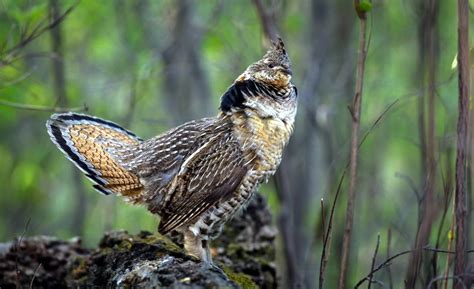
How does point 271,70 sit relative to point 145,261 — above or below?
above

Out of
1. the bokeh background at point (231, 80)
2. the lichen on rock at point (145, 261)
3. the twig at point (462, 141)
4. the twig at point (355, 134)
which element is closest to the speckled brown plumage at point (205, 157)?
the lichen on rock at point (145, 261)

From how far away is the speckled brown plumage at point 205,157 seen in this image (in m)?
4.88

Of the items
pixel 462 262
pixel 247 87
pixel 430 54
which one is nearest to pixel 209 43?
pixel 247 87

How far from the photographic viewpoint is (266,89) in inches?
197

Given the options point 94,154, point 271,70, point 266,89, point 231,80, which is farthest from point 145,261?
point 231,80

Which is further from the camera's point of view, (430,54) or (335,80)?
(335,80)

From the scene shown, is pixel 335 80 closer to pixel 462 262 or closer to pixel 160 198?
pixel 160 198

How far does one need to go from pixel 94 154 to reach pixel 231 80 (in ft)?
22.4

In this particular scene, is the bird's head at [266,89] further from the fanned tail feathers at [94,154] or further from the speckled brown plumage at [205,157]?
the fanned tail feathers at [94,154]

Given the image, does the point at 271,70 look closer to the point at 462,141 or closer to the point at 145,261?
the point at 145,261

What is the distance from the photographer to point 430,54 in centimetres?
443

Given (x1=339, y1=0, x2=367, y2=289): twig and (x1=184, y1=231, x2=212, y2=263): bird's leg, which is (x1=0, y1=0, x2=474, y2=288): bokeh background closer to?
(x1=184, y1=231, x2=212, y2=263): bird's leg

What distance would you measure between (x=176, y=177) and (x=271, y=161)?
1.95ft

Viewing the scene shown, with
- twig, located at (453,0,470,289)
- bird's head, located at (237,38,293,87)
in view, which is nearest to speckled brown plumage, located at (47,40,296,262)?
bird's head, located at (237,38,293,87)
